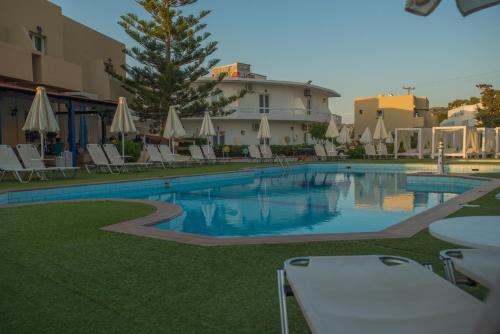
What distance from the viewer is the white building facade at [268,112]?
30.5m

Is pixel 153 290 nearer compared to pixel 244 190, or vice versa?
pixel 153 290

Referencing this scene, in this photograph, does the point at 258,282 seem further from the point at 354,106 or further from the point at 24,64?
the point at 354,106

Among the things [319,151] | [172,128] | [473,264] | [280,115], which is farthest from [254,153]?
[473,264]

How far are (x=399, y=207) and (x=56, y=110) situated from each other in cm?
1670

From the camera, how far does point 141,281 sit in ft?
9.68

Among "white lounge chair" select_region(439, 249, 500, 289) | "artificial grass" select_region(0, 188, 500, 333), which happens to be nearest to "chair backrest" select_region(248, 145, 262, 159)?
"artificial grass" select_region(0, 188, 500, 333)

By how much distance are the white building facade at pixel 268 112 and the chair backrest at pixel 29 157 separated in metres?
18.4

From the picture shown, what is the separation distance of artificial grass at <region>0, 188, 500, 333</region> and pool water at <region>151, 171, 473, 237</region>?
1.45m

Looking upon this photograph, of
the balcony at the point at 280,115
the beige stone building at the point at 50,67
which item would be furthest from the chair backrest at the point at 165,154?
the balcony at the point at 280,115

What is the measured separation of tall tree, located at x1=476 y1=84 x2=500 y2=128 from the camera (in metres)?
32.1

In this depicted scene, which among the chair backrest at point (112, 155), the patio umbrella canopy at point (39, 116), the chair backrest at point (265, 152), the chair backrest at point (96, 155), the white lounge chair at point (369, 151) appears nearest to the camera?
the patio umbrella canopy at point (39, 116)

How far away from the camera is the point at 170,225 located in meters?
5.41

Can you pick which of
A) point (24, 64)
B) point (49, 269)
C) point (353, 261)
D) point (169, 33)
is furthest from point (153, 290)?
point (169, 33)

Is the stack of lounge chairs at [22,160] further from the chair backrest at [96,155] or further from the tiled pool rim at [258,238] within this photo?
the tiled pool rim at [258,238]
